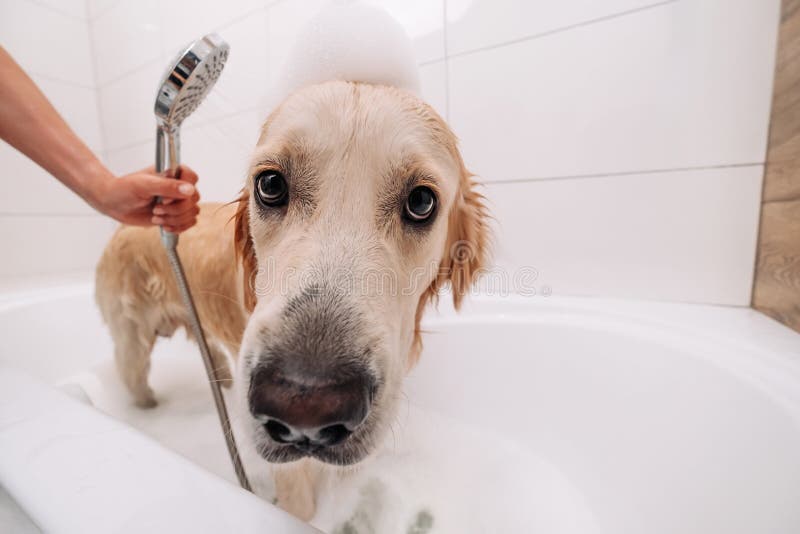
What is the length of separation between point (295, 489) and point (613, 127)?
158cm

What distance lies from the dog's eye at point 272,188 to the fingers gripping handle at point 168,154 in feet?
1.05

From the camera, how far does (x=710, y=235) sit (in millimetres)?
1191

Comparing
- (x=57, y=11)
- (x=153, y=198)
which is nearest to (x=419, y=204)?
(x=153, y=198)

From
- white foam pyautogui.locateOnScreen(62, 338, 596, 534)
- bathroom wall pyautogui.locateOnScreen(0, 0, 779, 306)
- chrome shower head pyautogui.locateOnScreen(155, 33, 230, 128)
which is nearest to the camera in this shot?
chrome shower head pyautogui.locateOnScreen(155, 33, 230, 128)

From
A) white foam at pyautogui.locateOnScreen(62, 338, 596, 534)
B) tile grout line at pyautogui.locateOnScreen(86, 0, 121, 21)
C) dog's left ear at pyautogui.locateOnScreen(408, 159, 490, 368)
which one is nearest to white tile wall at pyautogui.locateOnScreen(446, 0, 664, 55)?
dog's left ear at pyautogui.locateOnScreen(408, 159, 490, 368)

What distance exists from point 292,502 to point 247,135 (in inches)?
75.6

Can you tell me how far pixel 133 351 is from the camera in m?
1.36

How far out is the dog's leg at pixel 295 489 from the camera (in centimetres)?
93

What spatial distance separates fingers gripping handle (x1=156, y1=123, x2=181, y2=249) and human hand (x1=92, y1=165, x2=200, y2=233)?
2cm

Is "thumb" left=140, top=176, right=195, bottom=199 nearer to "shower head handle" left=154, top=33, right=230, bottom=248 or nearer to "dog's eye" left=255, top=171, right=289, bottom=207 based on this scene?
"shower head handle" left=154, top=33, right=230, bottom=248

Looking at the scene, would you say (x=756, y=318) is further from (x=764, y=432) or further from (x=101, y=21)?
(x=101, y=21)

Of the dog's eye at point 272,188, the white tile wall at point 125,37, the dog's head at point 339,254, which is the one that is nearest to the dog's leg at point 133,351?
the dog's head at point 339,254

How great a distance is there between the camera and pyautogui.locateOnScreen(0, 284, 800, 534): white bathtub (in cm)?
42

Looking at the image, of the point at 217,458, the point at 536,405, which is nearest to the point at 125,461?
the point at 217,458
